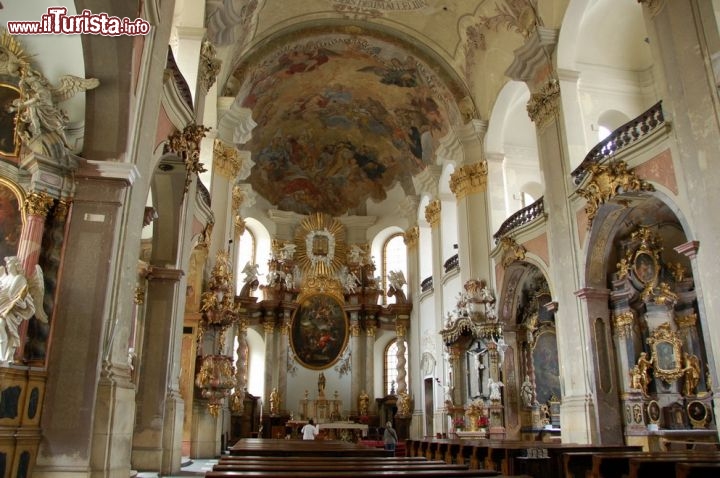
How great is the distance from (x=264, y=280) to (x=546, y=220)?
13807 millimetres

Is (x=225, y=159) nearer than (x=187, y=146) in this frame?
No

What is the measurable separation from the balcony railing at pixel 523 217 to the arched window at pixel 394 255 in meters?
9.89

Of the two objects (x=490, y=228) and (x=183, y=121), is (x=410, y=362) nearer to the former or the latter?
(x=490, y=228)

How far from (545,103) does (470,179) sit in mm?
4319

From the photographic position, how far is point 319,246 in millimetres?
25172

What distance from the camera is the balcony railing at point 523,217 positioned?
548 inches

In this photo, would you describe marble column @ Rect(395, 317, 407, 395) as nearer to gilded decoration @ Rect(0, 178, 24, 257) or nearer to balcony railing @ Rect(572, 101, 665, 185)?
balcony railing @ Rect(572, 101, 665, 185)

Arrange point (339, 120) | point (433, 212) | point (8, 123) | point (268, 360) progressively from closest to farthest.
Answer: point (8, 123), point (433, 212), point (268, 360), point (339, 120)

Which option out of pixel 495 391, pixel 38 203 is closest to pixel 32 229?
pixel 38 203

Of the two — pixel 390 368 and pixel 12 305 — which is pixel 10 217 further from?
pixel 390 368

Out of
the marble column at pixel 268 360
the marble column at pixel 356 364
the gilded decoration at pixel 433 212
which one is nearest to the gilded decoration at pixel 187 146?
the gilded decoration at pixel 433 212

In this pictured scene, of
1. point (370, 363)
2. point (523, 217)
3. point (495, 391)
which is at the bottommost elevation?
Result: point (495, 391)

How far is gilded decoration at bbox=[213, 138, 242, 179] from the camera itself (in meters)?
15.9

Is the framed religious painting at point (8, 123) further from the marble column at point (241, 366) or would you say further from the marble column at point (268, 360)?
the marble column at point (268, 360)
